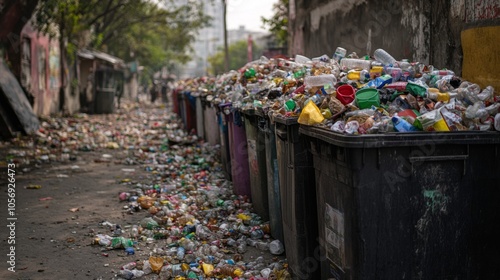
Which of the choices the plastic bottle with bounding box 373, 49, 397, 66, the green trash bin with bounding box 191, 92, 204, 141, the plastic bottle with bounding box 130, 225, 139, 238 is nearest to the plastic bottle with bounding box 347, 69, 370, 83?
the plastic bottle with bounding box 373, 49, 397, 66

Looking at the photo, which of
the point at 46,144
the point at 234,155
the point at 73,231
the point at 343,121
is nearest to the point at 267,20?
the point at 46,144

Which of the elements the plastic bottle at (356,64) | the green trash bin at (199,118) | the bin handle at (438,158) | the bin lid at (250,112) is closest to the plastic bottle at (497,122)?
the bin handle at (438,158)

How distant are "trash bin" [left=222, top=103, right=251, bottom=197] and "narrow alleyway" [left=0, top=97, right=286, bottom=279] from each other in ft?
0.67

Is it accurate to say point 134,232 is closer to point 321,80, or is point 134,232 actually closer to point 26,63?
point 321,80

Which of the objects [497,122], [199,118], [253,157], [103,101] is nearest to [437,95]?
[497,122]

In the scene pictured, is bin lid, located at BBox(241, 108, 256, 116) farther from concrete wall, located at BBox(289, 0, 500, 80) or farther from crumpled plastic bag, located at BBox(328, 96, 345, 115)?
concrete wall, located at BBox(289, 0, 500, 80)

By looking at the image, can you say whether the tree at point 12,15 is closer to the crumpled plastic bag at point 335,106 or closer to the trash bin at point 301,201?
the trash bin at point 301,201

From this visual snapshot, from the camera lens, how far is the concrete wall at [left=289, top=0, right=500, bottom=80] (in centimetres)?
589

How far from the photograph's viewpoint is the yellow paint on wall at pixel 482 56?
4992mm

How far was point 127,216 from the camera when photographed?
20.9ft

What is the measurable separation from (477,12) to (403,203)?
10.1 ft

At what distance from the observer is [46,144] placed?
1191 cm

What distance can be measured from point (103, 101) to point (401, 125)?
2008 centimetres

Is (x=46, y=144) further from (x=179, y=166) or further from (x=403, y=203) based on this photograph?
(x=403, y=203)
